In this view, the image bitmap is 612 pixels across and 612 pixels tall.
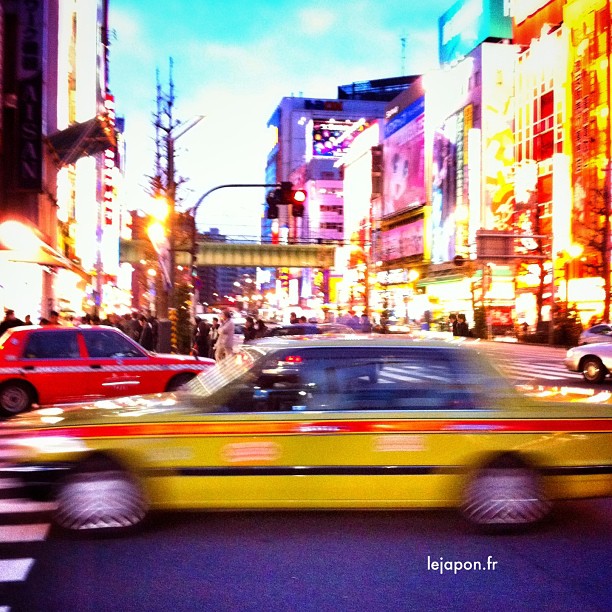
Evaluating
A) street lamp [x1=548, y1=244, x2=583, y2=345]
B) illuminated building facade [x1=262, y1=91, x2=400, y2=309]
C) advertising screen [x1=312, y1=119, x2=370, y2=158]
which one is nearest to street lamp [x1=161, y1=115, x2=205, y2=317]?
street lamp [x1=548, y1=244, x2=583, y2=345]

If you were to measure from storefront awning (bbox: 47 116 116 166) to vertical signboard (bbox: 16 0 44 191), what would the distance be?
18.9ft

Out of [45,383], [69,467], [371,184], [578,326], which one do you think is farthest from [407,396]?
[371,184]

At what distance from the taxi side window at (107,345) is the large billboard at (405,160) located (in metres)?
61.4

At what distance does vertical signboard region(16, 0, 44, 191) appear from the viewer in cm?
2672

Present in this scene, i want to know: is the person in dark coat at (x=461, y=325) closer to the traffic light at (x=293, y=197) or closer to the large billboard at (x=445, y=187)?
the large billboard at (x=445, y=187)

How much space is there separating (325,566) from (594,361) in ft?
52.8

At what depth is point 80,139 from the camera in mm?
33844

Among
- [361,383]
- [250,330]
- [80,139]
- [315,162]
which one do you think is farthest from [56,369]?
[315,162]

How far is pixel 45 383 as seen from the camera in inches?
503

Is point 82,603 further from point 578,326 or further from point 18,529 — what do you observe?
point 578,326

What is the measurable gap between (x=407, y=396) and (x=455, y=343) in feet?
2.12

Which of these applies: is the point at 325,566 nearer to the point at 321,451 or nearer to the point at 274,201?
the point at 321,451

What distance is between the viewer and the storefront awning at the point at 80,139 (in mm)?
33688

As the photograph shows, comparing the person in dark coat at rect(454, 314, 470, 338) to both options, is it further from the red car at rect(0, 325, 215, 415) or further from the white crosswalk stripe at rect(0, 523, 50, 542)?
the white crosswalk stripe at rect(0, 523, 50, 542)
